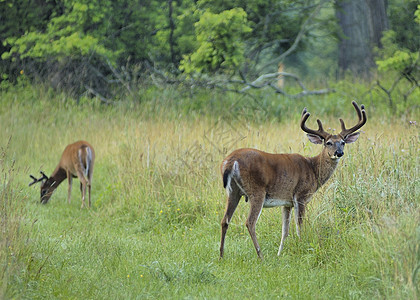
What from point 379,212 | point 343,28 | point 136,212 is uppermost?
point 343,28

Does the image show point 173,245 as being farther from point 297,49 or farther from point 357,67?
point 297,49

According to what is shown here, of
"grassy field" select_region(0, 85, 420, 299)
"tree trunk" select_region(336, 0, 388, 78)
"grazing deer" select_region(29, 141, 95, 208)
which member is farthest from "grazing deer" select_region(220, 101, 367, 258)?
"tree trunk" select_region(336, 0, 388, 78)

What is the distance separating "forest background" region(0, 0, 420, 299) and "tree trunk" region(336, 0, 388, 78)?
0.16 feet

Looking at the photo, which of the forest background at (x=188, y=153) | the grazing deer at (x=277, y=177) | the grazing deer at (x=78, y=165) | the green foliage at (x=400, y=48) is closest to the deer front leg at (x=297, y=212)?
the grazing deer at (x=277, y=177)

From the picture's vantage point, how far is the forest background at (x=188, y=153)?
5715 millimetres

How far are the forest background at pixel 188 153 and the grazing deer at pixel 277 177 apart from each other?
0.73 ft

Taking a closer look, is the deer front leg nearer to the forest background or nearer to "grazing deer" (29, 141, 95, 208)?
the forest background

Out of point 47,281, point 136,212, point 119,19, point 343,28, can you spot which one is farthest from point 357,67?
point 47,281

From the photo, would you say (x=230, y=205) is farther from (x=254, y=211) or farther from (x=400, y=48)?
(x=400, y=48)

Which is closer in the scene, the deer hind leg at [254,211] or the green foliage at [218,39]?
the deer hind leg at [254,211]

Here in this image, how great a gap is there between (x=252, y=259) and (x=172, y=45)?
1608cm

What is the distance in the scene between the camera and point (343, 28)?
22047 mm

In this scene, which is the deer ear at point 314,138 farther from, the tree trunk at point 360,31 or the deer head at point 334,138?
the tree trunk at point 360,31

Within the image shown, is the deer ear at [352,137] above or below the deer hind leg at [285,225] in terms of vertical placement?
above
